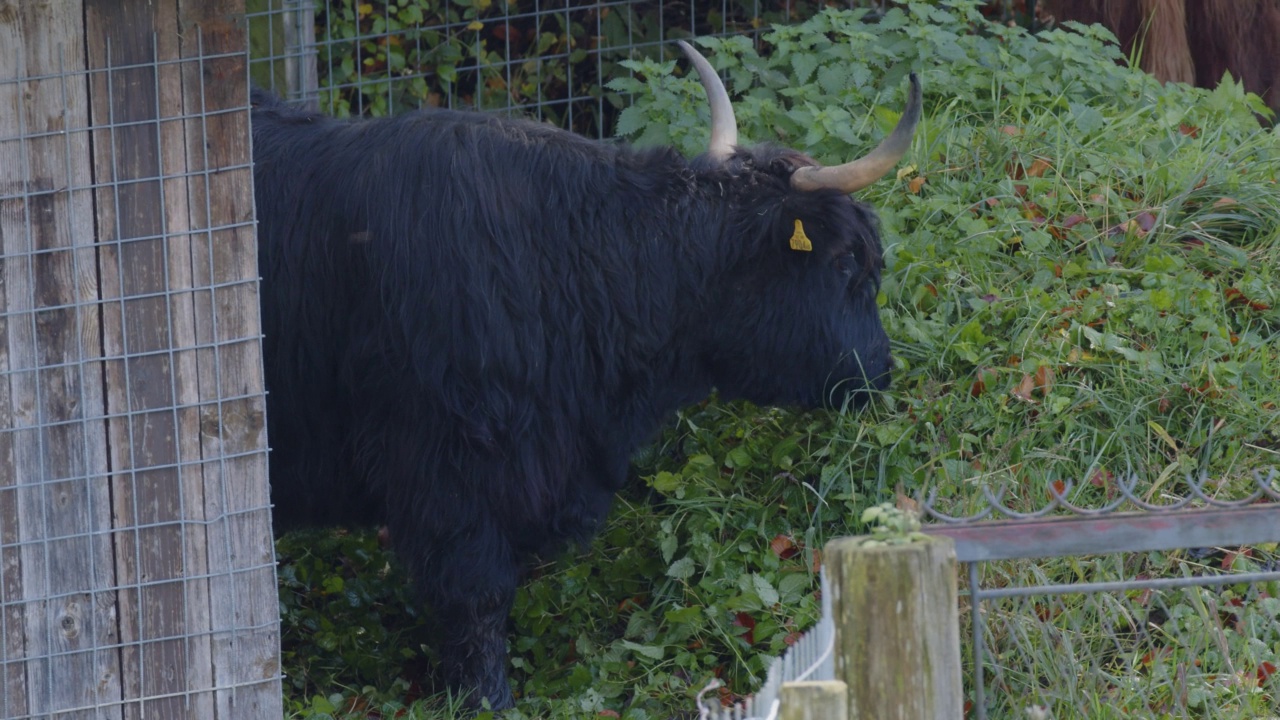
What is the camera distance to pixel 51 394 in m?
3.81

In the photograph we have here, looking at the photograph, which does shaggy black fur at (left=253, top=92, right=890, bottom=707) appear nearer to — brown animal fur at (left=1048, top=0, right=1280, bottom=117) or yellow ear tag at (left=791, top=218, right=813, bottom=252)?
yellow ear tag at (left=791, top=218, right=813, bottom=252)

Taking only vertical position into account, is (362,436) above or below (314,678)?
above

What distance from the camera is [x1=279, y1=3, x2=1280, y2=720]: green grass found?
454cm

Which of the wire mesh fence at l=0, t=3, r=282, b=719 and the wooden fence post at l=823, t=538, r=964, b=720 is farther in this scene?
the wire mesh fence at l=0, t=3, r=282, b=719

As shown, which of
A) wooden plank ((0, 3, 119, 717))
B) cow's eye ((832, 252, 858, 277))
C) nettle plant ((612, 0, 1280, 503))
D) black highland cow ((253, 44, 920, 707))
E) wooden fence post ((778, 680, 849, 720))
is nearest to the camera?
wooden fence post ((778, 680, 849, 720))

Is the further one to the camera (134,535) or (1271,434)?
(1271,434)

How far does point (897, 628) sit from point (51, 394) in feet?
7.87

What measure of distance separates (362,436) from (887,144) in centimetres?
202

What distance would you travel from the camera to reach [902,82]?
6691 millimetres

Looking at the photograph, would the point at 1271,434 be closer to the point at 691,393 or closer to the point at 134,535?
the point at 691,393

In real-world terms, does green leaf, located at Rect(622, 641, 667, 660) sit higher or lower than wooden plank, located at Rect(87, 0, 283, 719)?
lower

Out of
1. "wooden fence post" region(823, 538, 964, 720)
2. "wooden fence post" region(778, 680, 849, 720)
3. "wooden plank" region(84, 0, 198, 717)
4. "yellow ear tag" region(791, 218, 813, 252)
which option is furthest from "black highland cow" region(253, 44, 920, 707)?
"wooden fence post" region(778, 680, 849, 720)

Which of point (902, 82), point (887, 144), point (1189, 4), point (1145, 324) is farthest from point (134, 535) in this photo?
point (1189, 4)

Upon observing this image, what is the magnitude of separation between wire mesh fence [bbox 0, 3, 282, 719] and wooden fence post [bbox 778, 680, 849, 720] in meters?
2.14
